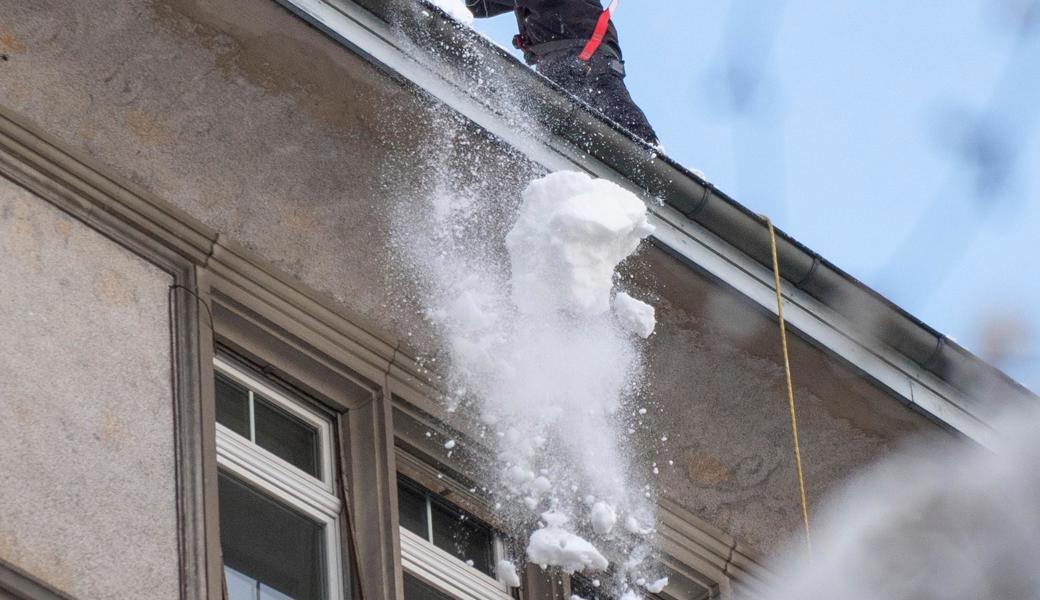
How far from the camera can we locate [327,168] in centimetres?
820

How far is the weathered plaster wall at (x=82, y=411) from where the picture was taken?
20.9 feet

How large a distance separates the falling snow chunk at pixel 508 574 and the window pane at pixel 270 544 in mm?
823

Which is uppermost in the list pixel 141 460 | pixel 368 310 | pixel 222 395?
pixel 368 310

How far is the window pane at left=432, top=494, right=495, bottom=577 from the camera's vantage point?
8.11 m

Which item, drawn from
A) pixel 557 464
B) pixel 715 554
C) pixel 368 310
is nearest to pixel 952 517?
pixel 715 554

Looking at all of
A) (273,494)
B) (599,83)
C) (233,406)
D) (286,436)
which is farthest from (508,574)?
(599,83)

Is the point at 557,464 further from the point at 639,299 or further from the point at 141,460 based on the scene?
the point at 141,460

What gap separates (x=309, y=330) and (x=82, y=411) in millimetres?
1272

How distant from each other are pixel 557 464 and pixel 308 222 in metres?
1.20

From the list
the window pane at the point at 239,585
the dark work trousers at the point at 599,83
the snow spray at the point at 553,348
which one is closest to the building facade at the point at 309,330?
the window pane at the point at 239,585

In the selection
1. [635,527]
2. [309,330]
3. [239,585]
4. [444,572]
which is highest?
[309,330]

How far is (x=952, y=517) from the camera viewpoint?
9.83m

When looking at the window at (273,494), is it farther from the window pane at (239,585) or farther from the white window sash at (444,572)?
the white window sash at (444,572)

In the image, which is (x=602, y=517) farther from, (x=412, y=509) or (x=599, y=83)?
(x=599, y=83)
